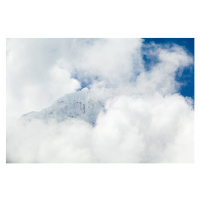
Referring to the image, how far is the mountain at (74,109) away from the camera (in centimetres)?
751

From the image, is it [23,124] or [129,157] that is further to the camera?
[23,124]

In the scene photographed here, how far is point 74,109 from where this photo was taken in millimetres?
7926

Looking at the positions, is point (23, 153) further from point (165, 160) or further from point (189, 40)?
point (189, 40)

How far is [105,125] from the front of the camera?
8.52m

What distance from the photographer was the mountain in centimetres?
751

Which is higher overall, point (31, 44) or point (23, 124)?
point (31, 44)

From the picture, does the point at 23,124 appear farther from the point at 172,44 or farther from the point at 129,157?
the point at 172,44
